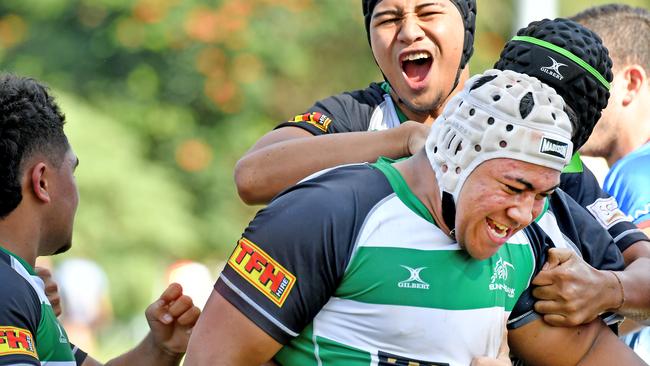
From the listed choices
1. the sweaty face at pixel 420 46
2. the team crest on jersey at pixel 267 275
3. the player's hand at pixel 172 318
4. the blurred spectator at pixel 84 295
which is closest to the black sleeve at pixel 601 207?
the sweaty face at pixel 420 46

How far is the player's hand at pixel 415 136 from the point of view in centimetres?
404

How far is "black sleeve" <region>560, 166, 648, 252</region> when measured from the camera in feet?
14.5

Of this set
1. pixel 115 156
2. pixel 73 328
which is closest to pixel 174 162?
pixel 115 156

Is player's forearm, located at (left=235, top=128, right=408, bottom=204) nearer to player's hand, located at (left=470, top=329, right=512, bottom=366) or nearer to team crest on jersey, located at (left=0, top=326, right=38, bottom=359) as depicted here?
player's hand, located at (left=470, top=329, right=512, bottom=366)

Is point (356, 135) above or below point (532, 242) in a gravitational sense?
above

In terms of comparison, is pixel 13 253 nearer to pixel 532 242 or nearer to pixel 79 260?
pixel 532 242

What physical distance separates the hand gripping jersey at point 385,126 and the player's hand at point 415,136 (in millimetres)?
535

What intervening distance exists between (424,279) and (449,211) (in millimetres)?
221

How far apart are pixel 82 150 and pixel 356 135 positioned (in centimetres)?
1166

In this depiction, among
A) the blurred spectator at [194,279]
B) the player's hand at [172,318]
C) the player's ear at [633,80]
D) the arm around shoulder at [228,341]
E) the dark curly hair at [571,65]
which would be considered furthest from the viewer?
the blurred spectator at [194,279]

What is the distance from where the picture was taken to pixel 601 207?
446 centimetres

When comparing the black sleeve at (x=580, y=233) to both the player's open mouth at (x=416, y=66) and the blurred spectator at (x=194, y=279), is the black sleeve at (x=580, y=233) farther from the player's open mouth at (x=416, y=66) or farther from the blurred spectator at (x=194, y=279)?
the blurred spectator at (x=194, y=279)

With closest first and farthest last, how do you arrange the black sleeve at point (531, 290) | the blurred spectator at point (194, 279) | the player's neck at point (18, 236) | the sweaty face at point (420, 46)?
the black sleeve at point (531, 290), the player's neck at point (18, 236), the sweaty face at point (420, 46), the blurred spectator at point (194, 279)

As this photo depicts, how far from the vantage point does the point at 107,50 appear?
1612cm
